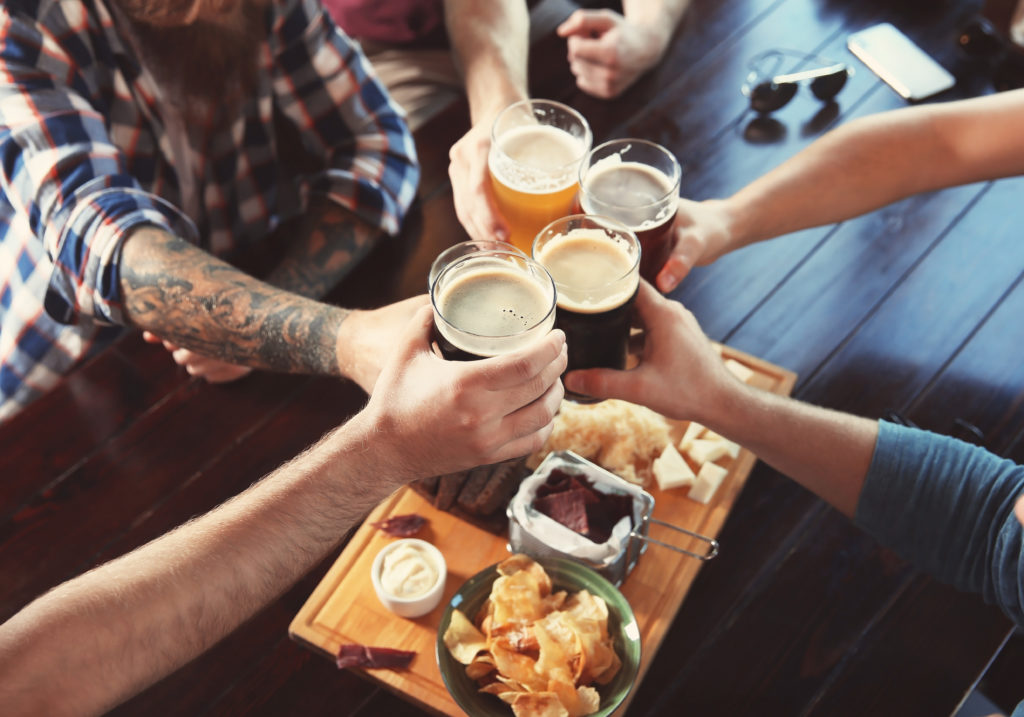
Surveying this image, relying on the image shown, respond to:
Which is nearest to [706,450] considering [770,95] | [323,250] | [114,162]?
[323,250]

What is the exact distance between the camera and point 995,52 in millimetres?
2525

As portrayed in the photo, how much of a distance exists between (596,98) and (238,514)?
5.68ft

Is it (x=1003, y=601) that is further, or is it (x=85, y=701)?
(x=1003, y=601)

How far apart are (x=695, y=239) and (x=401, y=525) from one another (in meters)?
0.88

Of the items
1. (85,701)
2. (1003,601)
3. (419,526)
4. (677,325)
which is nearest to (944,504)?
(1003,601)

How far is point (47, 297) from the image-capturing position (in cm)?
191

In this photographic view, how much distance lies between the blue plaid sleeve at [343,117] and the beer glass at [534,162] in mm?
487

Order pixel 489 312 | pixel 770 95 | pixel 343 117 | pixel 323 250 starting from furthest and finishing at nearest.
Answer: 1. pixel 770 95
2. pixel 343 117
3. pixel 323 250
4. pixel 489 312

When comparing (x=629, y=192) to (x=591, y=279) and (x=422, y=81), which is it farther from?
(x=422, y=81)

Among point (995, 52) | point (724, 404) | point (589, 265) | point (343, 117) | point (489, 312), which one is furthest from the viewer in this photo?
point (995, 52)

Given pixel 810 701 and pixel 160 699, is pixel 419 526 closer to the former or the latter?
pixel 160 699

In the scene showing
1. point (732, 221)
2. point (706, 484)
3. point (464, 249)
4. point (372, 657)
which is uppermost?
point (464, 249)

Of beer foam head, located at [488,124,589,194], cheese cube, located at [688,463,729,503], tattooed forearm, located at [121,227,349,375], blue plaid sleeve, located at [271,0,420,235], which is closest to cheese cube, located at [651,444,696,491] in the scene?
cheese cube, located at [688,463,729,503]

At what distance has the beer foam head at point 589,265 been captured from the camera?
137 centimetres
